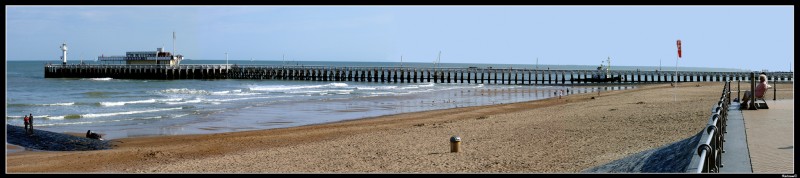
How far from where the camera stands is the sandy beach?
10.6 m

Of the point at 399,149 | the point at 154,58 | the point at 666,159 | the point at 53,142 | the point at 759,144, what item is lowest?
the point at 53,142

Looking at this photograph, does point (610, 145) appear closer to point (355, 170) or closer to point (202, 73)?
point (355, 170)

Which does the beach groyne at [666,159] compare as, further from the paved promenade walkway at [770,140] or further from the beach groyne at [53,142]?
the beach groyne at [53,142]


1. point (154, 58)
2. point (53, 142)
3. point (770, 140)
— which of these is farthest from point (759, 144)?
point (154, 58)

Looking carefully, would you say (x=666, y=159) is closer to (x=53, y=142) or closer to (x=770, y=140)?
(x=770, y=140)

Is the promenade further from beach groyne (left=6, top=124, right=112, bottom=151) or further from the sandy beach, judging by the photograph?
beach groyne (left=6, top=124, right=112, bottom=151)

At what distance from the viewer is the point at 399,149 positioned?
12.6m

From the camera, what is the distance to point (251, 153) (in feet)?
43.7

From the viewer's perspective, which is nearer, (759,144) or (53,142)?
(759,144)

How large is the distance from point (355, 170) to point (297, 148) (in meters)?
3.44

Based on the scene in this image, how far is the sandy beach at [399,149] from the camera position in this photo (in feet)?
34.9

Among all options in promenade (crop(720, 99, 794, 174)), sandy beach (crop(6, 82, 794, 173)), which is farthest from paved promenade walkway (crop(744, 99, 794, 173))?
sandy beach (crop(6, 82, 794, 173))
